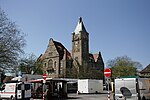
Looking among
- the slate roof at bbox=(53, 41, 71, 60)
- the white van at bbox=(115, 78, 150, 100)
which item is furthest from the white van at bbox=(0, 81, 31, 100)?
the slate roof at bbox=(53, 41, 71, 60)

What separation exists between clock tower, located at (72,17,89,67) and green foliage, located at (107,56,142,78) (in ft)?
39.2

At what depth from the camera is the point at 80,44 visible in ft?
285

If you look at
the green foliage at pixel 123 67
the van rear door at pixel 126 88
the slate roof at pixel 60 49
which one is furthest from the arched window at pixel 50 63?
the van rear door at pixel 126 88

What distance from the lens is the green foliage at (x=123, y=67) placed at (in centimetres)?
7338

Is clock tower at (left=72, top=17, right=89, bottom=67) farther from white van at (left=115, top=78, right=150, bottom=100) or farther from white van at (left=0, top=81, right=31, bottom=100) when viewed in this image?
white van at (left=115, top=78, right=150, bottom=100)

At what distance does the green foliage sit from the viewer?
7338 centimetres

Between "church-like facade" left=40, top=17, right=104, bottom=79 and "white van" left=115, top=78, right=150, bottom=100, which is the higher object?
"church-like facade" left=40, top=17, right=104, bottom=79

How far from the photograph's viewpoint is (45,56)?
293 ft

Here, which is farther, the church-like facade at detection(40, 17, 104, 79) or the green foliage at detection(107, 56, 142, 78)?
the church-like facade at detection(40, 17, 104, 79)

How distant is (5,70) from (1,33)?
16.8 feet

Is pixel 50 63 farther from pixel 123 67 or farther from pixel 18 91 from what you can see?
pixel 18 91

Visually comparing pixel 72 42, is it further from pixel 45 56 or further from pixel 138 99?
pixel 138 99

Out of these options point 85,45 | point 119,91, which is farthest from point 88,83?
point 85,45

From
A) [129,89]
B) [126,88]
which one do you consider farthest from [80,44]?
[129,89]
